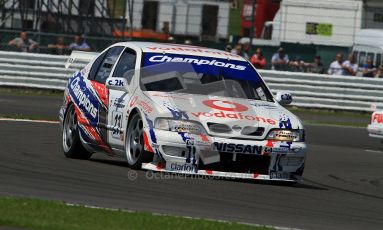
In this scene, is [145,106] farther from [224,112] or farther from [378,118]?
[378,118]

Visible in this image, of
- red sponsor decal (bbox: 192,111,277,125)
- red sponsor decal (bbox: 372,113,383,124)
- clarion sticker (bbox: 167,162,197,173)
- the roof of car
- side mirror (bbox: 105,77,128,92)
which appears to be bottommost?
red sponsor decal (bbox: 372,113,383,124)

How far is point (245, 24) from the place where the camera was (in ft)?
109

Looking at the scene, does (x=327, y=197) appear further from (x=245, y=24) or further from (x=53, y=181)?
(x=245, y=24)

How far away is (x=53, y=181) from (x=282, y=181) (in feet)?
8.41

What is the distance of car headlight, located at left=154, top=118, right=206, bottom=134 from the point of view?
11.1m

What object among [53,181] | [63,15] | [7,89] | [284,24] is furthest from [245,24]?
[53,181]

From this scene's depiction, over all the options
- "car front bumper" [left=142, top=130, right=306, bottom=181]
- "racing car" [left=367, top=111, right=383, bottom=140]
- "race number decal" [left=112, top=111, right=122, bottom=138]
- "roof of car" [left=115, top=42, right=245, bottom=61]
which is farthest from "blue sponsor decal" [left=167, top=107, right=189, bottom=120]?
"racing car" [left=367, top=111, right=383, bottom=140]

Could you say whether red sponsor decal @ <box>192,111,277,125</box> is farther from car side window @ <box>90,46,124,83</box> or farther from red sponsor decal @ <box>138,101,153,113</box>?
car side window @ <box>90,46,124,83</box>

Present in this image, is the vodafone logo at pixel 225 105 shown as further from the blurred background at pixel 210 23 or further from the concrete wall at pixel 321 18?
the concrete wall at pixel 321 18

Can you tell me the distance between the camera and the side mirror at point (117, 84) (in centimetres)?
1189

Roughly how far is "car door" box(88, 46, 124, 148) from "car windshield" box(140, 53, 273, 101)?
551 millimetres

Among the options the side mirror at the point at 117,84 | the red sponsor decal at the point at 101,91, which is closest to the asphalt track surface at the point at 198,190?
the red sponsor decal at the point at 101,91

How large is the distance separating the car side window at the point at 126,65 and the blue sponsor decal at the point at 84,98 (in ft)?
1.28

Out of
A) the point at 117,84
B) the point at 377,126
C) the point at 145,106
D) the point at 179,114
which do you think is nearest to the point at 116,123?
the point at 117,84
